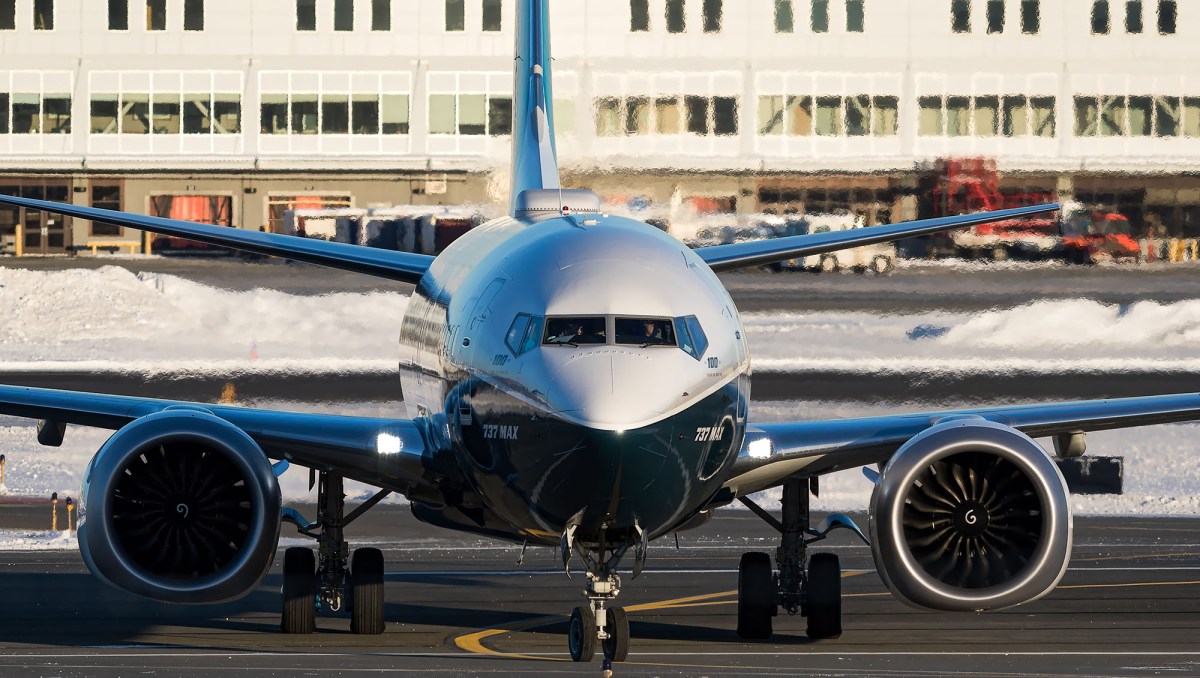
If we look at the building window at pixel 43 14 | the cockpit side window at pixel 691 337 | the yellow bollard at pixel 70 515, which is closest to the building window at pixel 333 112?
the building window at pixel 43 14

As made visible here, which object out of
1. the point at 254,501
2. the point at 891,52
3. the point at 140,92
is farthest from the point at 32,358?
the point at 254,501

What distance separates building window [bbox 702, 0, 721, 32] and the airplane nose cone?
6304cm

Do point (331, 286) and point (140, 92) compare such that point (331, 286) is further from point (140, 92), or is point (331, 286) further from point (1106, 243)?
point (1106, 243)

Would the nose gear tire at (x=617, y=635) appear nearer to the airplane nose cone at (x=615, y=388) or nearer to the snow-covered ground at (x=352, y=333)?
the airplane nose cone at (x=615, y=388)

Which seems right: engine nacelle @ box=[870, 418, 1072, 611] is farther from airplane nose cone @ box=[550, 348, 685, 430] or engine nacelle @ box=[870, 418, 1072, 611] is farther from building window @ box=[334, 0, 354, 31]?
building window @ box=[334, 0, 354, 31]

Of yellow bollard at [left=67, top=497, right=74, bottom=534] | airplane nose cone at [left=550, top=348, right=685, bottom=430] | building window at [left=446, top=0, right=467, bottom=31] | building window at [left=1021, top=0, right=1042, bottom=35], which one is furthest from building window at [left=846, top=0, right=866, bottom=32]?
airplane nose cone at [left=550, top=348, right=685, bottom=430]

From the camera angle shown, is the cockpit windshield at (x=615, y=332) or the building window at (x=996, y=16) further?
the building window at (x=996, y=16)

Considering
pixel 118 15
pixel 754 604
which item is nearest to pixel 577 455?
pixel 754 604

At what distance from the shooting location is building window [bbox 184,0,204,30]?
292 ft

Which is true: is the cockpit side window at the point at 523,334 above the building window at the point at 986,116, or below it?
below

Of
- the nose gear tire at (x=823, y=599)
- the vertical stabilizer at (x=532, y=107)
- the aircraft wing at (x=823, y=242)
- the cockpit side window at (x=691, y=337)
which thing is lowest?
the nose gear tire at (x=823, y=599)

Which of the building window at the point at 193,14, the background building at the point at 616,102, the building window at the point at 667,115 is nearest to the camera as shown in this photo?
the building window at the point at 667,115

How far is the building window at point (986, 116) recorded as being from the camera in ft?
268

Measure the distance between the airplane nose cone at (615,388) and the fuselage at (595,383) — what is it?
0.02m
